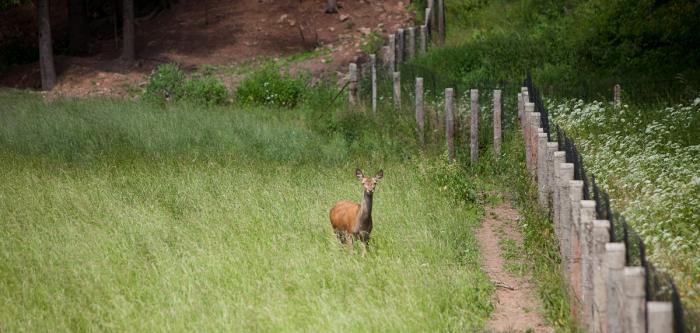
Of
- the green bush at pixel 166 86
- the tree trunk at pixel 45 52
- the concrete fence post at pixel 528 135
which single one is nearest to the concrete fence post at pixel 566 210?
the concrete fence post at pixel 528 135

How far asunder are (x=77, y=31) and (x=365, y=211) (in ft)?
86.1

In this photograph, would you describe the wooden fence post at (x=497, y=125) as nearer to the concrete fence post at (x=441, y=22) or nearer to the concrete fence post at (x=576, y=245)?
the concrete fence post at (x=576, y=245)

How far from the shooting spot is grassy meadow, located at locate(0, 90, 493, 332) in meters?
8.92

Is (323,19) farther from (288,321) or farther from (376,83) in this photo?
(288,321)

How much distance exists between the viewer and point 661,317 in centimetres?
565

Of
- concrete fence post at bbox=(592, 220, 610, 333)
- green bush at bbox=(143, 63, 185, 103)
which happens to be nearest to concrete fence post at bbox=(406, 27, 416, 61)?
green bush at bbox=(143, 63, 185, 103)

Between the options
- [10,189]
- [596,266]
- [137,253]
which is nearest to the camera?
[596,266]

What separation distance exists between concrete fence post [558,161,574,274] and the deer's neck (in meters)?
2.05

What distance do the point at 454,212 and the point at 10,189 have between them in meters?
6.30

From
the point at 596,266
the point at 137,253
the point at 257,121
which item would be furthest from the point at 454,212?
the point at 257,121

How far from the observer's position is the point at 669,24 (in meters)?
23.0

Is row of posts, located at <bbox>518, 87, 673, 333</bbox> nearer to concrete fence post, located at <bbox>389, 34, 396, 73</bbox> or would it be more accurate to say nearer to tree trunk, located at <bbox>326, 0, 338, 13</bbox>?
concrete fence post, located at <bbox>389, 34, 396, 73</bbox>

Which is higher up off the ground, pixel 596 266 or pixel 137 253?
pixel 596 266

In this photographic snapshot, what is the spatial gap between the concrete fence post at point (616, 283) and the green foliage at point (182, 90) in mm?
18562
